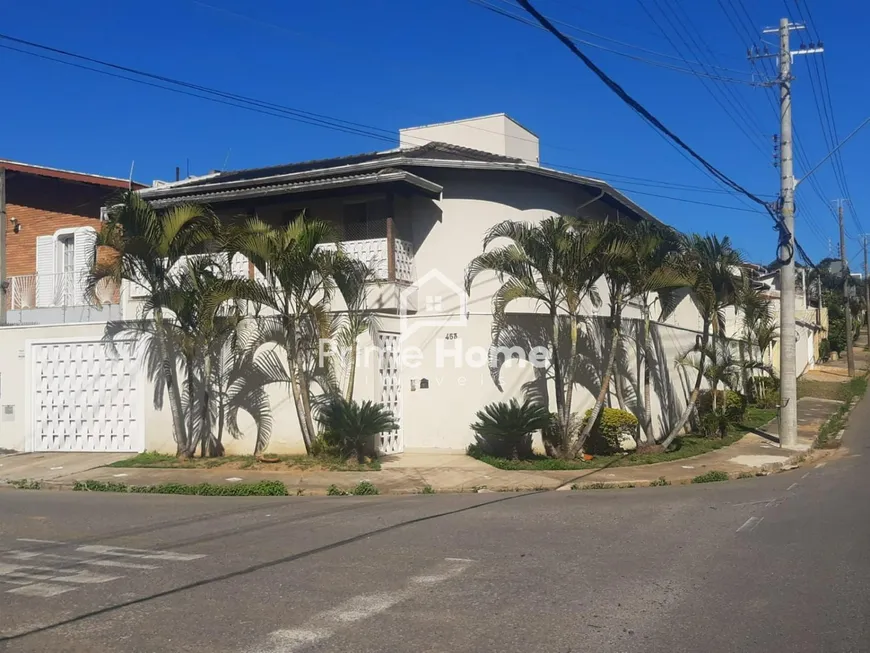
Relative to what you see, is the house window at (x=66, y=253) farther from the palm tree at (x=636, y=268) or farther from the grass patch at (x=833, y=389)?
the grass patch at (x=833, y=389)

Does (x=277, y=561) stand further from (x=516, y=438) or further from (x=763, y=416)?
(x=763, y=416)

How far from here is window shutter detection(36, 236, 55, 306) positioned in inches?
767

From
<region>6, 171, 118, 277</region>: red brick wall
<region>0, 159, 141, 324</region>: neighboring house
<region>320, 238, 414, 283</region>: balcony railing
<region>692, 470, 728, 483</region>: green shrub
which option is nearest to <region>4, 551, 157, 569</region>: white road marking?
<region>320, 238, 414, 283</region>: balcony railing

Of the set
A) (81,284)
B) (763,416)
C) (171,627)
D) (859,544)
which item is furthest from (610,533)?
(763,416)

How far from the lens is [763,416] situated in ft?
78.7

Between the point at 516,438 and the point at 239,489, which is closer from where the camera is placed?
the point at 239,489

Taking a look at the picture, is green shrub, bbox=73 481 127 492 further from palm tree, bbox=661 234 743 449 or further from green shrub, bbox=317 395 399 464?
palm tree, bbox=661 234 743 449

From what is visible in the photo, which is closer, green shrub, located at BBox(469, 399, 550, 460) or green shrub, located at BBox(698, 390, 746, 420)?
green shrub, located at BBox(469, 399, 550, 460)

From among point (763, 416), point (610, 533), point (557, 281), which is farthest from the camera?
point (763, 416)

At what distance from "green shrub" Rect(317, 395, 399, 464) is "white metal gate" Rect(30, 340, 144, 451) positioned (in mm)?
4768

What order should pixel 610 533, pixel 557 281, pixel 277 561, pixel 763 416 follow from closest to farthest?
pixel 277 561 < pixel 610 533 < pixel 557 281 < pixel 763 416

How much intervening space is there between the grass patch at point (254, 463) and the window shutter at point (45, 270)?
5.80 m

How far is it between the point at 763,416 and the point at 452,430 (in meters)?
12.5

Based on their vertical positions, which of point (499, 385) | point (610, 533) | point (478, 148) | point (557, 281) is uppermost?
point (478, 148)
